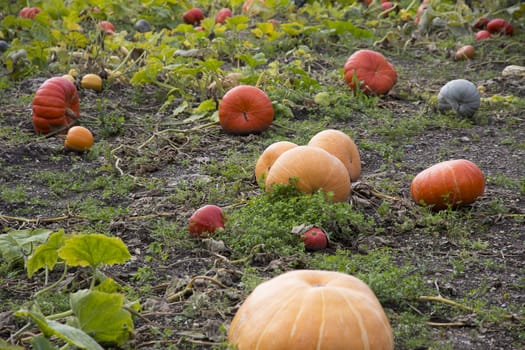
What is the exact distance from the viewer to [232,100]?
248 inches

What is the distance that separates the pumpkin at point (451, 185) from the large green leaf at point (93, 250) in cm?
204

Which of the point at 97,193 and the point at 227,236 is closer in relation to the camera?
the point at 227,236

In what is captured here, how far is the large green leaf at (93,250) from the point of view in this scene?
129 inches

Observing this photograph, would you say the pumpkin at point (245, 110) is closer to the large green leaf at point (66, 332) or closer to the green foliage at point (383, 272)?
the green foliage at point (383, 272)

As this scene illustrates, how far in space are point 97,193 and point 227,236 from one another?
1382mm

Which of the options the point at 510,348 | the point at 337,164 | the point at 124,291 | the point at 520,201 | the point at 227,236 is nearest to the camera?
the point at 510,348

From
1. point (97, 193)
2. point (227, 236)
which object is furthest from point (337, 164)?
point (97, 193)

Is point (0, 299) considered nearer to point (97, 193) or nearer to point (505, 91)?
point (97, 193)

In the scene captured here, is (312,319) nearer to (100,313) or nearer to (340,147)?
(100,313)

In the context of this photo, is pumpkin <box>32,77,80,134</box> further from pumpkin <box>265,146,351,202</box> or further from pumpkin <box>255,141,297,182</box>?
pumpkin <box>265,146,351,202</box>

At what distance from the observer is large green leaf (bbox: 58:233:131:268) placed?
10.8 ft

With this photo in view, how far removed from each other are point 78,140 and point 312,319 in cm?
372

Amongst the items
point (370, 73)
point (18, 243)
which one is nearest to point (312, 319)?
point (18, 243)

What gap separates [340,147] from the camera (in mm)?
5051
